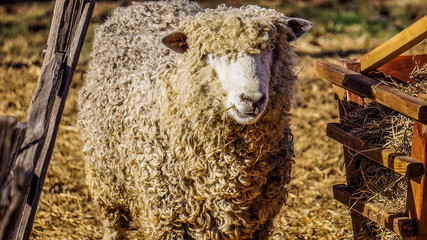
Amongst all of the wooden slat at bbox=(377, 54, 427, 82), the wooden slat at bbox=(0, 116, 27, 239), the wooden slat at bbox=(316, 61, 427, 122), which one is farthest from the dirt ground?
the wooden slat at bbox=(0, 116, 27, 239)

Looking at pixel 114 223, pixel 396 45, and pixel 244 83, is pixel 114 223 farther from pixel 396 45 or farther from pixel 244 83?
pixel 396 45

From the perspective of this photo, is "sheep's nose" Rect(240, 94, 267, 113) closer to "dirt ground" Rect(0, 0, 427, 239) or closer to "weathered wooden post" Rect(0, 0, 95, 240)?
"dirt ground" Rect(0, 0, 427, 239)

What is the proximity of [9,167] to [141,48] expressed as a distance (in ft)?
5.87

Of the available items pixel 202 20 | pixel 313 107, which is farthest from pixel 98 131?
pixel 313 107

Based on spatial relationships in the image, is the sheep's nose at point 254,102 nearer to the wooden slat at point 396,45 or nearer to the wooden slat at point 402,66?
the wooden slat at point 396,45

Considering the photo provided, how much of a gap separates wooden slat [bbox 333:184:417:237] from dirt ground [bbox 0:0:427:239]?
0.47 meters

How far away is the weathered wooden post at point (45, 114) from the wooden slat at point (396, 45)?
163 cm

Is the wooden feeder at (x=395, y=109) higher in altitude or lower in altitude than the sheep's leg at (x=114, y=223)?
higher

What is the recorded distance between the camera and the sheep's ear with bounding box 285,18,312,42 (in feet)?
9.45

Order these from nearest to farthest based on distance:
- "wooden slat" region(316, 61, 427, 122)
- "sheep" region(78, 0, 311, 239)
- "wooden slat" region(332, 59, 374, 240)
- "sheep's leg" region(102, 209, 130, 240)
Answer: "wooden slat" region(316, 61, 427, 122) → "sheep" region(78, 0, 311, 239) → "wooden slat" region(332, 59, 374, 240) → "sheep's leg" region(102, 209, 130, 240)

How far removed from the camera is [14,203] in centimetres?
197

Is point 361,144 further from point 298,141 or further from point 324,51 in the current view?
point 324,51

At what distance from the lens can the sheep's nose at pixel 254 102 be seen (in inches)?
97.8

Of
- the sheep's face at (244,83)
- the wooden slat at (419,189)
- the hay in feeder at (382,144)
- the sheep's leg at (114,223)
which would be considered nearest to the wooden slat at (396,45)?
the hay in feeder at (382,144)
